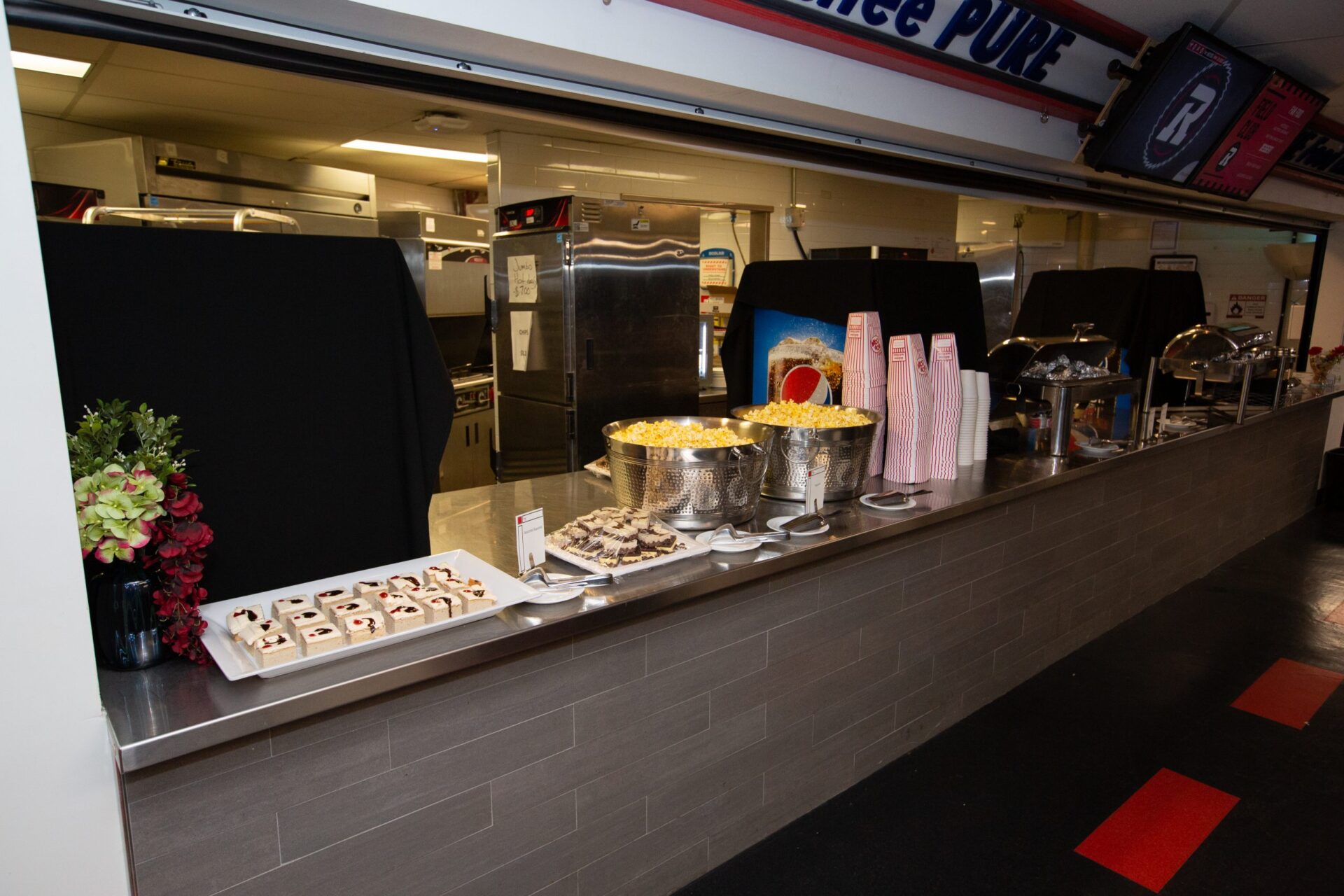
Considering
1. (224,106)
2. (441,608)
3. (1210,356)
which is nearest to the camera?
(441,608)

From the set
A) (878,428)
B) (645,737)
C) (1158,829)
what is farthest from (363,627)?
(1158,829)

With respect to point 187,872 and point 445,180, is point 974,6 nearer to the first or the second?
point 187,872

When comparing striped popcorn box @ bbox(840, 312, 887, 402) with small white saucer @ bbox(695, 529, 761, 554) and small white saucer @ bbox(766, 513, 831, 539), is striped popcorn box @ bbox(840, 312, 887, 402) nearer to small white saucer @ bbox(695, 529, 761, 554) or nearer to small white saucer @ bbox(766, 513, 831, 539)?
small white saucer @ bbox(766, 513, 831, 539)

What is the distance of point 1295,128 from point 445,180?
279 inches

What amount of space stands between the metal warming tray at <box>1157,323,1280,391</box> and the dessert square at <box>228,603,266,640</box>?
168 inches

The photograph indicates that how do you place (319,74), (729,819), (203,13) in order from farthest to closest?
(729,819) < (319,74) < (203,13)

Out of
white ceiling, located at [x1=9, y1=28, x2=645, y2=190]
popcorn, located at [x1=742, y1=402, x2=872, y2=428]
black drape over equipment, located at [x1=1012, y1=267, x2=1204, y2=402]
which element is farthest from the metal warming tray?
white ceiling, located at [x1=9, y1=28, x2=645, y2=190]

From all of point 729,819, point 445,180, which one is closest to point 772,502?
point 729,819

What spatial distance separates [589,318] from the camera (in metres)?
4.55

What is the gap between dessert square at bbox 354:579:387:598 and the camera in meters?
1.66

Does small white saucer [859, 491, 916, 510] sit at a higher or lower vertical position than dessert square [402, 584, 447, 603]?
lower

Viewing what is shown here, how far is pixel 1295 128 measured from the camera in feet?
14.3

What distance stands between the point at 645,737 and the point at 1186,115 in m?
3.65

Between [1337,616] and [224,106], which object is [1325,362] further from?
[224,106]
